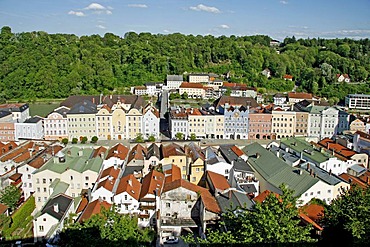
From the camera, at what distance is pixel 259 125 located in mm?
18453

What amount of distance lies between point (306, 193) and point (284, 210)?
17.5ft

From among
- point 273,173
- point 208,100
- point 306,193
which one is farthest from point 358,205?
point 208,100

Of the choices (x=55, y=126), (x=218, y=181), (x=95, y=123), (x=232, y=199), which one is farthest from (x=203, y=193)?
(x=55, y=126)

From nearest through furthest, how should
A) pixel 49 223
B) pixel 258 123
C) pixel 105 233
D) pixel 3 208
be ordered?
pixel 105 233, pixel 49 223, pixel 3 208, pixel 258 123

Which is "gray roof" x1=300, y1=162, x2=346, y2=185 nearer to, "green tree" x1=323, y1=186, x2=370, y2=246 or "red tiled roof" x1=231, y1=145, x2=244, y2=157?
"red tiled roof" x1=231, y1=145, x2=244, y2=157

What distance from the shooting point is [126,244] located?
539 centimetres

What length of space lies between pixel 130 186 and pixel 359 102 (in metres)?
24.6

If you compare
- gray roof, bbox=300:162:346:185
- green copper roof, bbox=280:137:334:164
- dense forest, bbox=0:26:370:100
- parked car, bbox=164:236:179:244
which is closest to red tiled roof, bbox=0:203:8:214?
parked car, bbox=164:236:179:244

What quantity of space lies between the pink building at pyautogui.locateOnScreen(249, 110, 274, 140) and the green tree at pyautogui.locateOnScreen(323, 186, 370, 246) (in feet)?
39.3

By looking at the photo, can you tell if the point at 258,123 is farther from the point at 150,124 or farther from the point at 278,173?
the point at 278,173

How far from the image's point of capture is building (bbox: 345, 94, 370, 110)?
92.1ft

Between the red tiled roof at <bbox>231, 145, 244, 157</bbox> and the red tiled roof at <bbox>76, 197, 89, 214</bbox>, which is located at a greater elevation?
the red tiled roof at <bbox>231, 145, 244, 157</bbox>

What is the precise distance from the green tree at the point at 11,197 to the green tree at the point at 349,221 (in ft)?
27.8

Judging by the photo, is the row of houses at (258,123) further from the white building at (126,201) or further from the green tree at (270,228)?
the green tree at (270,228)
